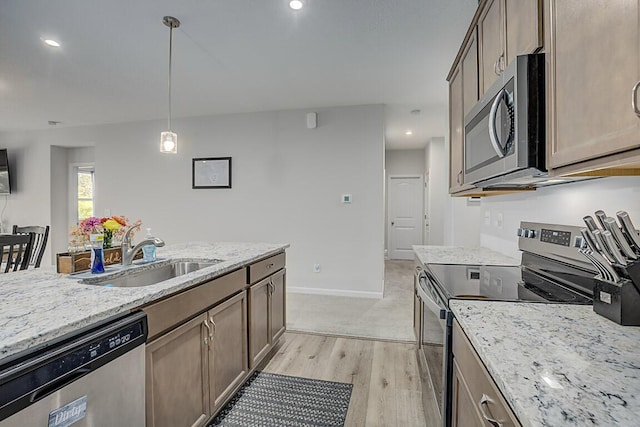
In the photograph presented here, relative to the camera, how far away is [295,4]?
85.4 inches

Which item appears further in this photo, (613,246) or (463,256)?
(463,256)

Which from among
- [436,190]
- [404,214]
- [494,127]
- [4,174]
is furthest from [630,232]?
[4,174]

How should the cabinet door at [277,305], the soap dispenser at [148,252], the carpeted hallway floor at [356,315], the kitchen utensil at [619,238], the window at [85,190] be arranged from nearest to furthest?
the kitchen utensil at [619,238] → the soap dispenser at [148,252] → the cabinet door at [277,305] → the carpeted hallway floor at [356,315] → the window at [85,190]

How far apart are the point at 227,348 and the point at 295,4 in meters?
2.23

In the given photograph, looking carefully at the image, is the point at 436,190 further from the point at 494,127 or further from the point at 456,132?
the point at 494,127

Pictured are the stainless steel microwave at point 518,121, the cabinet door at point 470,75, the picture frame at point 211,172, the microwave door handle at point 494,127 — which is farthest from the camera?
the picture frame at point 211,172

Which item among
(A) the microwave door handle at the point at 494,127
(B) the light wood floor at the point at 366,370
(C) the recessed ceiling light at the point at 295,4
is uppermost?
(C) the recessed ceiling light at the point at 295,4

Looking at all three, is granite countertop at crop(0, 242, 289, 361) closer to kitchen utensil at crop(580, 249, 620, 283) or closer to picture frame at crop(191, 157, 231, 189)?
kitchen utensil at crop(580, 249, 620, 283)

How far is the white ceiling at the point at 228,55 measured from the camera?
225 centimetres

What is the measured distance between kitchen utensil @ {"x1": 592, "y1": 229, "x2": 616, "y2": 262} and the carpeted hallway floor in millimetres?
2165

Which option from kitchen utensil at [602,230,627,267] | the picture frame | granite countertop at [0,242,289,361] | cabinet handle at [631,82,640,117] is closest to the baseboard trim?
the picture frame

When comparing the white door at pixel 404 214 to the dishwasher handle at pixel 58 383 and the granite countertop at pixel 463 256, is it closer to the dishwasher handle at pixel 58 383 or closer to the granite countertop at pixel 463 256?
the granite countertop at pixel 463 256

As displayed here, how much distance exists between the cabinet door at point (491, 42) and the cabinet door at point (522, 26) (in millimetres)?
81

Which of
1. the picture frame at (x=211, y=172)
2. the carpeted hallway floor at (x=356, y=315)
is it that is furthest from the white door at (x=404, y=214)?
the picture frame at (x=211, y=172)
